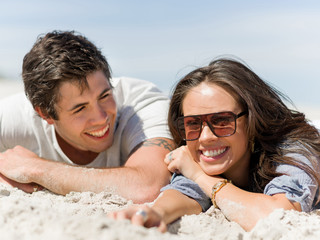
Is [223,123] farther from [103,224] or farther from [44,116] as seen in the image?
[44,116]

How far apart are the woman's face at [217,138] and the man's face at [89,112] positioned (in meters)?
1.23

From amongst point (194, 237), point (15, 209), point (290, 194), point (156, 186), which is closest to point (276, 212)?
point (290, 194)

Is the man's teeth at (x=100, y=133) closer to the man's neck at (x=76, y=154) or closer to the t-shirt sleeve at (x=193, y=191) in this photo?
the man's neck at (x=76, y=154)

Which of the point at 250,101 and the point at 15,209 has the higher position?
the point at 250,101

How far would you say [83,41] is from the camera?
183 inches

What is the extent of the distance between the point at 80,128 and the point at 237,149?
5.84 ft

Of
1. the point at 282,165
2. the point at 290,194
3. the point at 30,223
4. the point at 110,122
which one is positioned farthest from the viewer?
the point at 110,122

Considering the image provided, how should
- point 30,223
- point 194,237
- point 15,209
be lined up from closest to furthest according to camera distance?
point 30,223
point 15,209
point 194,237

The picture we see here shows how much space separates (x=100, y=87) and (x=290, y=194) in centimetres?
225

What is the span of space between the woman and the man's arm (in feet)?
0.98

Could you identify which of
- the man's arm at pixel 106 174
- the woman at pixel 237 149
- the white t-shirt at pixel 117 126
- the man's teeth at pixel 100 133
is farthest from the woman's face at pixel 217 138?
the man's teeth at pixel 100 133

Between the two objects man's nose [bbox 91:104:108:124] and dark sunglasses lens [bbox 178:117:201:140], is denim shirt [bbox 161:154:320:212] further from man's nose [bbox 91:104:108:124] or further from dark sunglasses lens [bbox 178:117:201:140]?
man's nose [bbox 91:104:108:124]

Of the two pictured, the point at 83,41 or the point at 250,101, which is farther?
the point at 83,41

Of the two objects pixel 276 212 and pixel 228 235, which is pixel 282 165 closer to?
pixel 276 212
